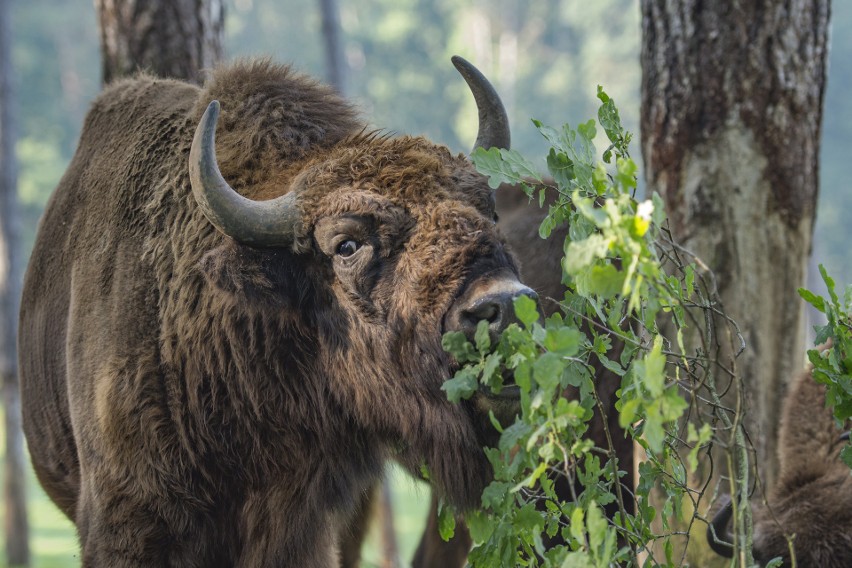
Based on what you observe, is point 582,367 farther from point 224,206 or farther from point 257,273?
point 224,206

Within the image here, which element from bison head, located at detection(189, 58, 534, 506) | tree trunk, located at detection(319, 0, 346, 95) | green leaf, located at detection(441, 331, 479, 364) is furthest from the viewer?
tree trunk, located at detection(319, 0, 346, 95)

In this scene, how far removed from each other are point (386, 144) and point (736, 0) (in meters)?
2.35

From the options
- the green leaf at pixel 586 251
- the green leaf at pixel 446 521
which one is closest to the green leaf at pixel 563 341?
the green leaf at pixel 586 251

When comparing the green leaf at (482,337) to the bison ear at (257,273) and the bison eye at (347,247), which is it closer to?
the bison eye at (347,247)

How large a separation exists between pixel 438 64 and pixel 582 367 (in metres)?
45.9

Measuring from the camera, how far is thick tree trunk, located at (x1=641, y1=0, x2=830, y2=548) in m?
5.18

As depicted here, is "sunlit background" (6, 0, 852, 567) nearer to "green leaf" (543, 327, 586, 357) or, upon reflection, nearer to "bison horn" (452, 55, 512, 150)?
"bison horn" (452, 55, 512, 150)

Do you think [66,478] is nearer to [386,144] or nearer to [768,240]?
[386,144]

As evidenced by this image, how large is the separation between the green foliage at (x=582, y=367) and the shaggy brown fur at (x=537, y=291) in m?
0.90

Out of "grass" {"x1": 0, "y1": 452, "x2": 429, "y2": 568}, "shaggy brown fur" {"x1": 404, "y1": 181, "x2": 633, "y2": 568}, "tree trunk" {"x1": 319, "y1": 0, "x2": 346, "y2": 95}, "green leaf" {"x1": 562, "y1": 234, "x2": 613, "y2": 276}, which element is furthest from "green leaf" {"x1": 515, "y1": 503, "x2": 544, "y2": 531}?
"tree trunk" {"x1": 319, "y1": 0, "x2": 346, "y2": 95}

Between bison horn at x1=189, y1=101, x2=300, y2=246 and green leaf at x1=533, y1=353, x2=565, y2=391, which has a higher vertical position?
bison horn at x1=189, y1=101, x2=300, y2=246

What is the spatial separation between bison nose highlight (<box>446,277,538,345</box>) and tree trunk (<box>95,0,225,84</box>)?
12.6 feet

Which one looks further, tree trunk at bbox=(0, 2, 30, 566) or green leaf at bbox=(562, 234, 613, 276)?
tree trunk at bbox=(0, 2, 30, 566)

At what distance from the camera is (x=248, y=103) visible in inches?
175
